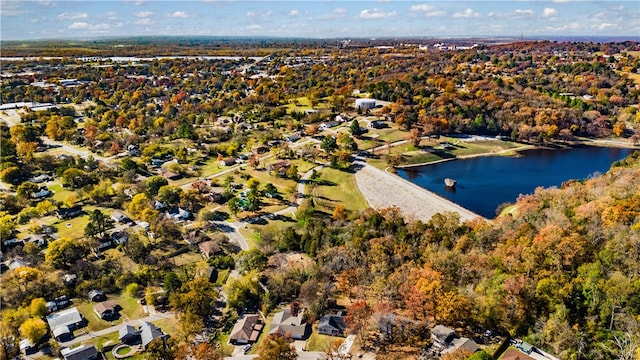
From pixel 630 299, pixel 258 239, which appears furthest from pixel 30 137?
pixel 630 299

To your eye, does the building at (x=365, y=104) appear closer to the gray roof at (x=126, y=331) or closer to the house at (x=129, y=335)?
the gray roof at (x=126, y=331)

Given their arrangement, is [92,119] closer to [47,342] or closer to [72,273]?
[72,273]

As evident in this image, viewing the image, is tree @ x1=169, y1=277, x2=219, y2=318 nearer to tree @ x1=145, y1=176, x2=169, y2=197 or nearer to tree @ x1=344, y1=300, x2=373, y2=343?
tree @ x1=344, y1=300, x2=373, y2=343

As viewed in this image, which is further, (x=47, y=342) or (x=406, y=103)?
(x=406, y=103)

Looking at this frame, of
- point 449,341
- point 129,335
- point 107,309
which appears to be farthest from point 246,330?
point 449,341

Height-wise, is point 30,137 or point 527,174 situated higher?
point 30,137

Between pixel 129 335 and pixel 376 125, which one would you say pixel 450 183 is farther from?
pixel 129 335

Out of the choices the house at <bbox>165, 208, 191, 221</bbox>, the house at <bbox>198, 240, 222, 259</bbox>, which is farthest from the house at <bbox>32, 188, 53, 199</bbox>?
the house at <bbox>198, 240, 222, 259</bbox>
